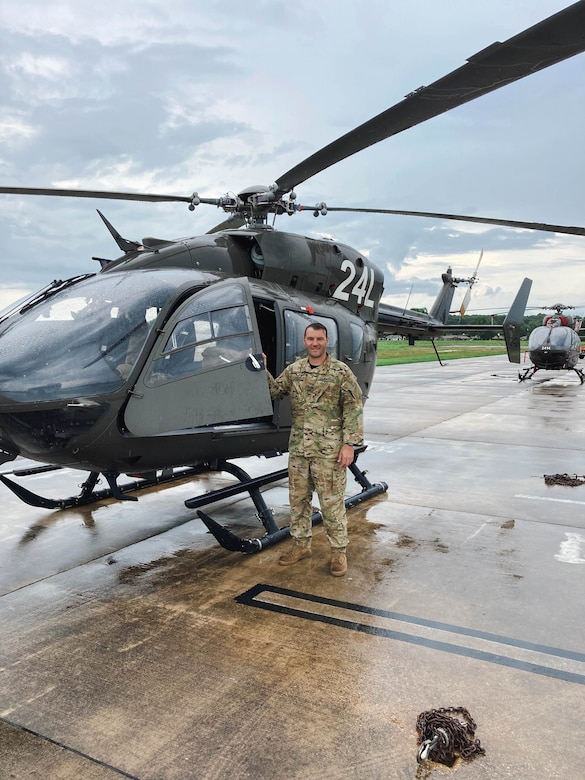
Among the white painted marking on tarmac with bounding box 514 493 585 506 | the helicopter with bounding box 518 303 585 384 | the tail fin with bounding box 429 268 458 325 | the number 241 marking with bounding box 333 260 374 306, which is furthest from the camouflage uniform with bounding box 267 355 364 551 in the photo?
the helicopter with bounding box 518 303 585 384

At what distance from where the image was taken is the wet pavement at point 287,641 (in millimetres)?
2475

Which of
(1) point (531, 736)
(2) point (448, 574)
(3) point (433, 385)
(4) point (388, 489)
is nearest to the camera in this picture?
(1) point (531, 736)

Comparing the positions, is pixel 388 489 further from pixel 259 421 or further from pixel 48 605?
pixel 48 605

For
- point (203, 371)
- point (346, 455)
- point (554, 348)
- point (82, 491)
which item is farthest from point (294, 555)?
point (554, 348)

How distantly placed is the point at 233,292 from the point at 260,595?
2.17m

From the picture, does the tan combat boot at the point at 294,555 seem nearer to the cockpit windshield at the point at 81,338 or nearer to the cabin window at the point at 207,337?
the cabin window at the point at 207,337

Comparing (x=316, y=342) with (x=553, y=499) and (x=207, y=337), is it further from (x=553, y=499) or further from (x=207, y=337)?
(x=553, y=499)

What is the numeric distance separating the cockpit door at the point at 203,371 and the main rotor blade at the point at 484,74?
1.50 metres

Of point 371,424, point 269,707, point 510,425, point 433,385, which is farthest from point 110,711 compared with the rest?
point 433,385

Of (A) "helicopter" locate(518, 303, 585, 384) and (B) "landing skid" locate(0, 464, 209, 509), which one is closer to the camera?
(B) "landing skid" locate(0, 464, 209, 509)

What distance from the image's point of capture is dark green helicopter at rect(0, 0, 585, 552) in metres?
3.67

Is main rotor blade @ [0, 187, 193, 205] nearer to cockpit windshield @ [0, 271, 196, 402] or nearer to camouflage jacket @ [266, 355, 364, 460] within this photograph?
cockpit windshield @ [0, 271, 196, 402]

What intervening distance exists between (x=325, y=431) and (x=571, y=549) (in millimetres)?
2222

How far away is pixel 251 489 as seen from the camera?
493 cm
